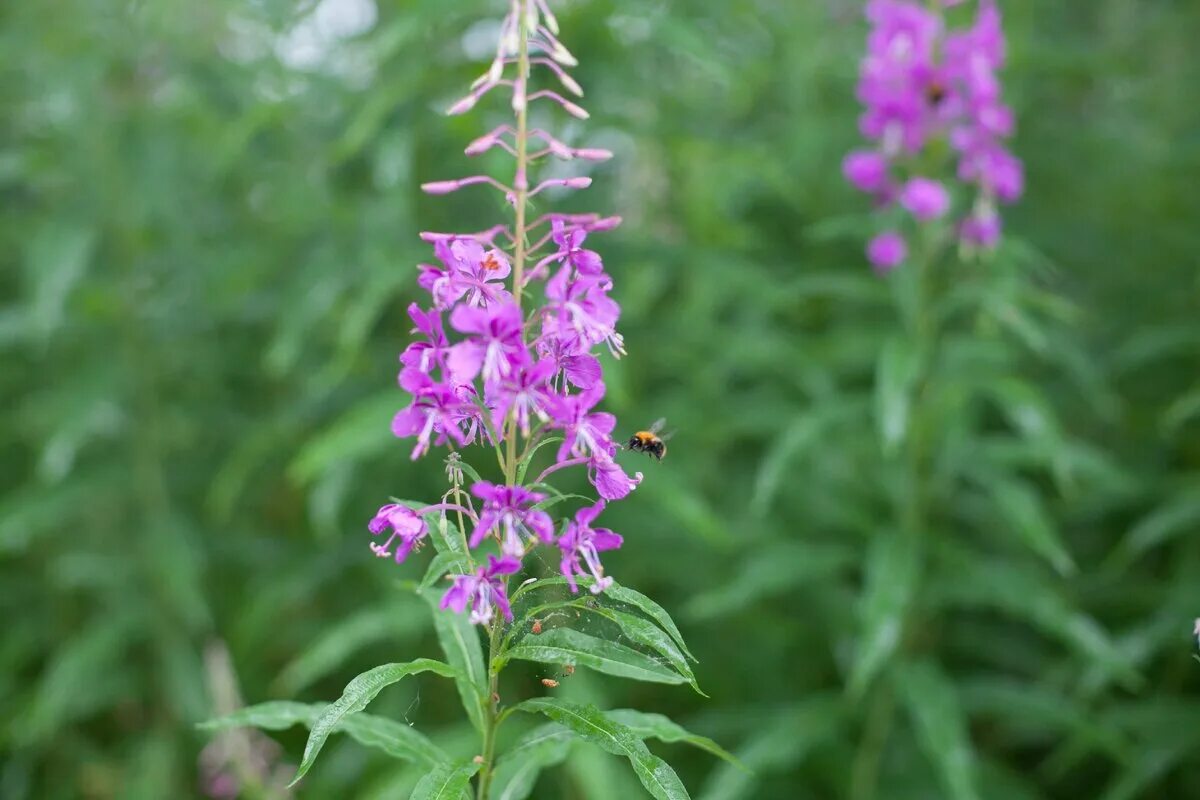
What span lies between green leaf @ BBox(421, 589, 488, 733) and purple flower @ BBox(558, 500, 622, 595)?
0.34m

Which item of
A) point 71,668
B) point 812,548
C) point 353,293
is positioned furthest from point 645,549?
point 71,668

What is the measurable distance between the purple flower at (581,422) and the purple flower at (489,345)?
76 mm

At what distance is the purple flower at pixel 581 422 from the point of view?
137cm

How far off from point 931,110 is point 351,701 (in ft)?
8.56

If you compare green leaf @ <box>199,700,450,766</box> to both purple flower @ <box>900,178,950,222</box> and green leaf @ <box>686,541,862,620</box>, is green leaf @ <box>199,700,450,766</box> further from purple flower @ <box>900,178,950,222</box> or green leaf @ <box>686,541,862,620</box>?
purple flower @ <box>900,178,950,222</box>

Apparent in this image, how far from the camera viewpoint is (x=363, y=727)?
1756mm

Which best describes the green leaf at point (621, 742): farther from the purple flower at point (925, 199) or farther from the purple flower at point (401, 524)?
the purple flower at point (925, 199)

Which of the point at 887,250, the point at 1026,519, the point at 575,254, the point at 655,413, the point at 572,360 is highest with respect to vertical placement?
the point at 887,250

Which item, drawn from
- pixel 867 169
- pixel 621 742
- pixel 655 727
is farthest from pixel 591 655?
pixel 867 169

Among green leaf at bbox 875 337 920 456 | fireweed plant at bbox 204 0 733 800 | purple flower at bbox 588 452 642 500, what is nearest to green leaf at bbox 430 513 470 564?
fireweed plant at bbox 204 0 733 800

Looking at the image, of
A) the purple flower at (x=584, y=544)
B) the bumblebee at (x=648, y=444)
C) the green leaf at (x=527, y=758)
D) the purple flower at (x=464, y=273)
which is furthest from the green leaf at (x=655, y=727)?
the purple flower at (x=464, y=273)

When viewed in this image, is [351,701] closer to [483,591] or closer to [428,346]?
[483,591]

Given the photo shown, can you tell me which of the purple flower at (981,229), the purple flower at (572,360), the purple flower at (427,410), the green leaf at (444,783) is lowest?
the green leaf at (444,783)

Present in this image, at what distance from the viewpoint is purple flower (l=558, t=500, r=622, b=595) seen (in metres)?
1.39
